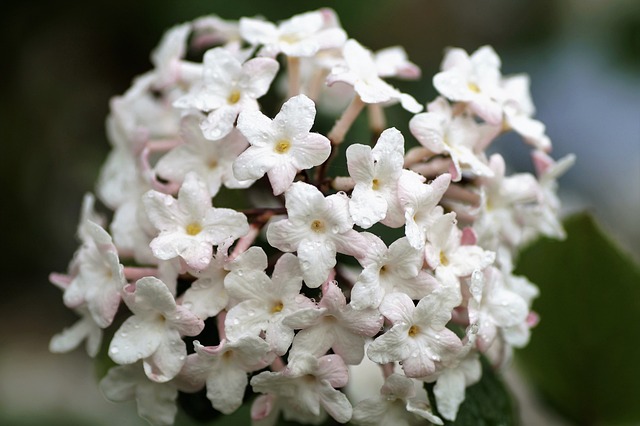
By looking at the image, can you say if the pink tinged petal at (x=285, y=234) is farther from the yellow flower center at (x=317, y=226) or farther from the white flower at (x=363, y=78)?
the white flower at (x=363, y=78)

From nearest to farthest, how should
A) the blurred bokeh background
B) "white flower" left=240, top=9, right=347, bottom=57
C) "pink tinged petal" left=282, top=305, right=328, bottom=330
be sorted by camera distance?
"pink tinged petal" left=282, top=305, right=328, bottom=330 → "white flower" left=240, top=9, right=347, bottom=57 → the blurred bokeh background

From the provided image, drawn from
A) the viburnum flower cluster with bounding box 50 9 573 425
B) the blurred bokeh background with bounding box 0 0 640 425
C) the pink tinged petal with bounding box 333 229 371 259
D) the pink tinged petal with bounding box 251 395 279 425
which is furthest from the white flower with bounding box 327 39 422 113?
the blurred bokeh background with bounding box 0 0 640 425

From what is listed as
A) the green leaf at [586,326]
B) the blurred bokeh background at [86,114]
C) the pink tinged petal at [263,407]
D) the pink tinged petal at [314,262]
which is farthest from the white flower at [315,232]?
the blurred bokeh background at [86,114]

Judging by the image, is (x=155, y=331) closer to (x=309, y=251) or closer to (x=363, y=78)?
(x=309, y=251)

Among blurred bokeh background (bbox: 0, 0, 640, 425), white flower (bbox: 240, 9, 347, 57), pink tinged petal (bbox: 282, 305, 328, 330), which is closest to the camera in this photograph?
pink tinged petal (bbox: 282, 305, 328, 330)

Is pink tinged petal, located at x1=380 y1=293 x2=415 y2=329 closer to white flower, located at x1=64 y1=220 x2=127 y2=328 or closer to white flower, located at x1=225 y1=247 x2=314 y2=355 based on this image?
white flower, located at x1=225 y1=247 x2=314 y2=355

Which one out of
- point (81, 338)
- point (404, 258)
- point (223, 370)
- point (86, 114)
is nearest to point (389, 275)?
point (404, 258)

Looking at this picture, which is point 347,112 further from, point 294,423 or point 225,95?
point 294,423
